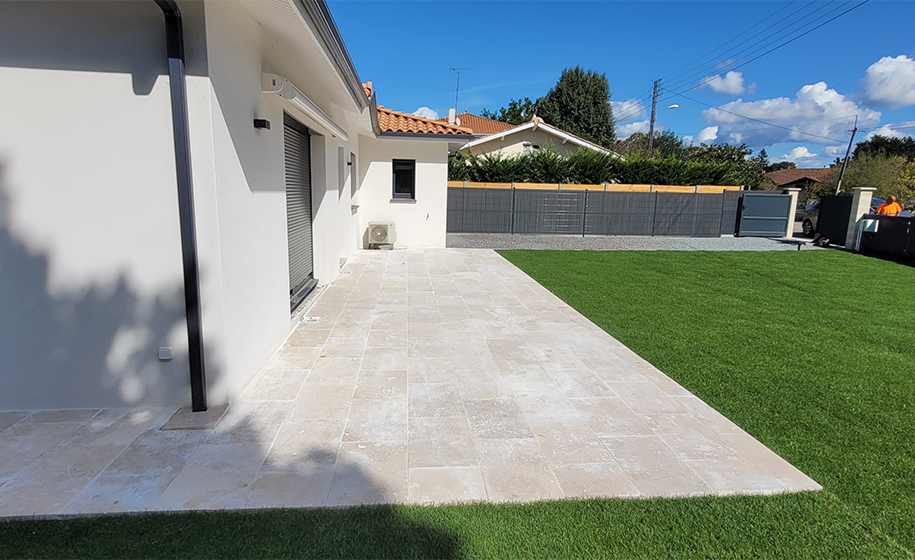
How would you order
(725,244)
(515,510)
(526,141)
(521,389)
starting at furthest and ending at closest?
(526,141) → (725,244) → (521,389) → (515,510)

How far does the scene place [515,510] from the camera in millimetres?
2256

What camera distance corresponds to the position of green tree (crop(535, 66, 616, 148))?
36000mm

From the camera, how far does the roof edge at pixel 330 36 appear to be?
10.3 feet

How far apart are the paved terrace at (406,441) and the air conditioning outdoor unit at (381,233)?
7.10m

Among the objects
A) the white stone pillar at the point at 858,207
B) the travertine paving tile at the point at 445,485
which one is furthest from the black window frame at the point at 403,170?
the white stone pillar at the point at 858,207

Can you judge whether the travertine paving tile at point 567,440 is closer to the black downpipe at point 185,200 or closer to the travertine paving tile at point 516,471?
the travertine paving tile at point 516,471

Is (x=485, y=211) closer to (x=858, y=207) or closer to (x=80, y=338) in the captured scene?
(x=858, y=207)

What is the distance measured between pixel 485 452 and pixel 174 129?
2.77 meters

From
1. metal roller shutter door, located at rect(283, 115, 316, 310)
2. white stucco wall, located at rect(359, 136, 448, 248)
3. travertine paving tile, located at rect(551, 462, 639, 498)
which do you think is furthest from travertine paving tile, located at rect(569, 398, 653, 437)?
white stucco wall, located at rect(359, 136, 448, 248)

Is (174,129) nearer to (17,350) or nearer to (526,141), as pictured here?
(17,350)

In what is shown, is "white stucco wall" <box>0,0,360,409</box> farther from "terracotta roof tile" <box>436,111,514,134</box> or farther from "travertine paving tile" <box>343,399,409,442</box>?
"terracotta roof tile" <box>436,111,514,134</box>

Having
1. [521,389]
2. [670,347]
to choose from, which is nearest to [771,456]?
[521,389]

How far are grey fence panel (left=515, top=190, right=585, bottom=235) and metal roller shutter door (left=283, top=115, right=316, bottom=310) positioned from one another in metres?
10.3

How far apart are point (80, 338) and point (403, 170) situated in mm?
9755
